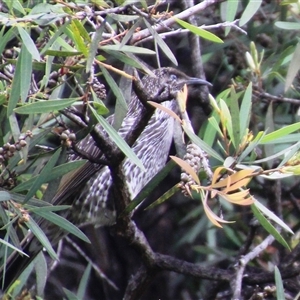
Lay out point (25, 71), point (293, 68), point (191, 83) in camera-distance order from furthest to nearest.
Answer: point (191, 83) < point (293, 68) < point (25, 71)

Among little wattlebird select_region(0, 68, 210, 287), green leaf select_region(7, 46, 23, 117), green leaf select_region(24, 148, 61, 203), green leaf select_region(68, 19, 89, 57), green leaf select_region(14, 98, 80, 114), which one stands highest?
green leaf select_region(68, 19, 89, 57)

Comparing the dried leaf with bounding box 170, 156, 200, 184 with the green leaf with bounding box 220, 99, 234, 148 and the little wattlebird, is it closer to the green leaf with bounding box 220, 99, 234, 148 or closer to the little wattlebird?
the green leaf with bounding box 220, 99, 234, 148

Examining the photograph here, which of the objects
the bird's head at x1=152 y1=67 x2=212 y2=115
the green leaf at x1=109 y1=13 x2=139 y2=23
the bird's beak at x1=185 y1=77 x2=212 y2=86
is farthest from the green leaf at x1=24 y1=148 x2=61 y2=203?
the bird's beak at x1=185 y1=77 x2=212 y2=86

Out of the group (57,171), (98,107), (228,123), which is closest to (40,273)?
(57,171)

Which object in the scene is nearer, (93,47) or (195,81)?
(93,47)

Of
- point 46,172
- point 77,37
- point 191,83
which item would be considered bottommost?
point 191,83

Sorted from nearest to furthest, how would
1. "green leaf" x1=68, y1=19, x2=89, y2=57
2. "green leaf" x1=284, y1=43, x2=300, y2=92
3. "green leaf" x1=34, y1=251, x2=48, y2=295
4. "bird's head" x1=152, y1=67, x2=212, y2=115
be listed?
"green leaf" x1=68, y1=19, x2=89, y2=57 < "green leaf" x1=284, y1=43, x2=300, y2=92 < "green leaf" x1=34, y1=251, x2=48, y2=295 < "bird's head" x1=152, y1=67, x2=212, y2=115

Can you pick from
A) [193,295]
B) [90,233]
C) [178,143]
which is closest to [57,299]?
[90,233]


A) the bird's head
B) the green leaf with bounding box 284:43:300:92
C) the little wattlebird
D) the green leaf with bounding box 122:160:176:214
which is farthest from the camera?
the bird's head

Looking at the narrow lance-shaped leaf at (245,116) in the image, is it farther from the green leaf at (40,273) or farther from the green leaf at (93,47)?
the green leaf at (40,273)

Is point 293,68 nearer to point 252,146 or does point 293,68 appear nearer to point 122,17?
point 252,146

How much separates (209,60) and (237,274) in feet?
5.31

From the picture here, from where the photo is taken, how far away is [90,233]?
4379 millimetres

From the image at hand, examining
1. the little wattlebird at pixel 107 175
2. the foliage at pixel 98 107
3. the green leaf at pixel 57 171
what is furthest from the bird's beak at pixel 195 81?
the green leaf at pixel 57 171
